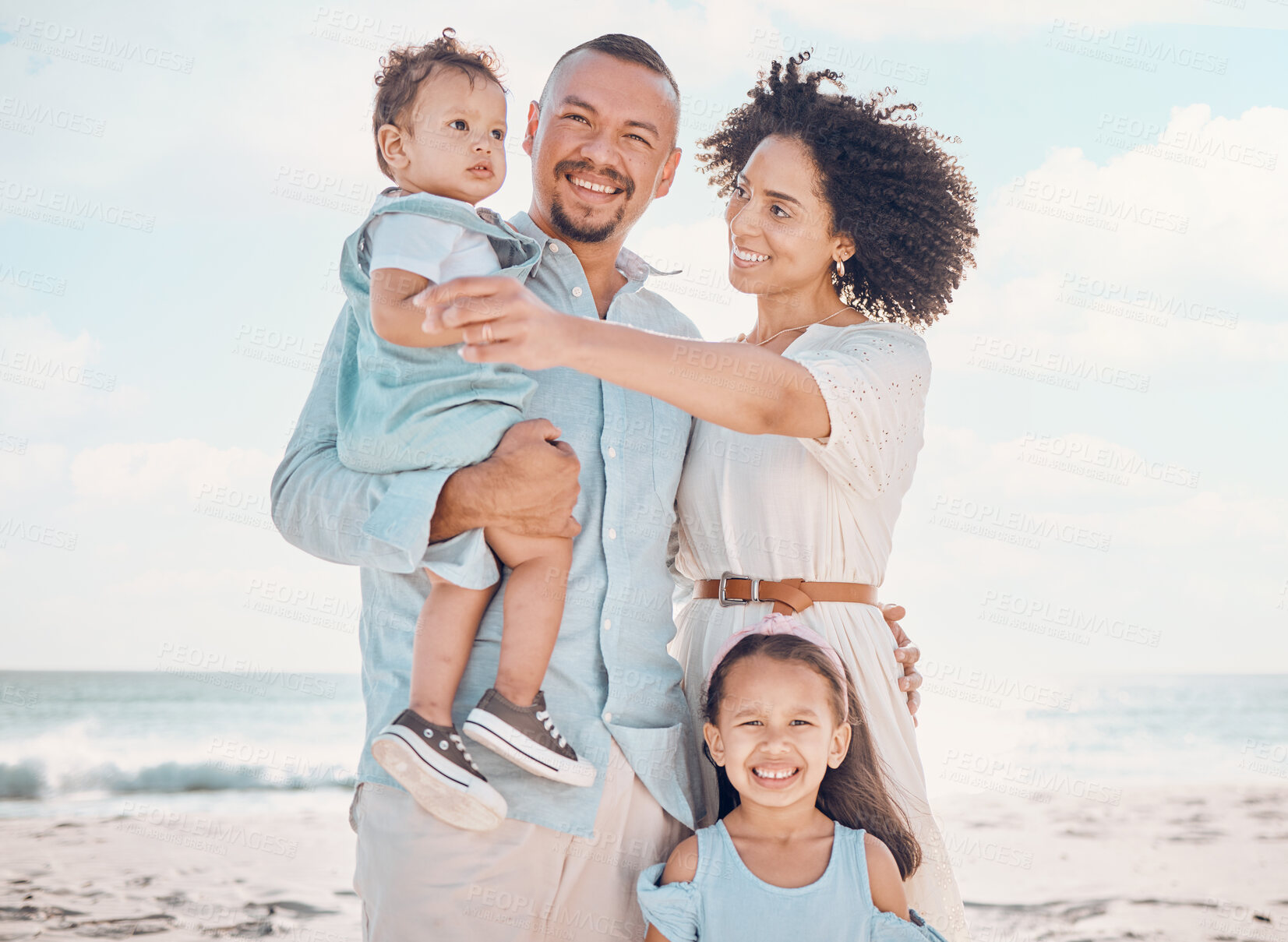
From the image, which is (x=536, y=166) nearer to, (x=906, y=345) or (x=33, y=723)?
(x=906, y=345)

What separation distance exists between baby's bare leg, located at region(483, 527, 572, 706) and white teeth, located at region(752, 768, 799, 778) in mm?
537

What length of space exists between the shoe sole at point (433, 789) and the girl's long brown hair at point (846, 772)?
61 centimetres

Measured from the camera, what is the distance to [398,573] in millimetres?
2209

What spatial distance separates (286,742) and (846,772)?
13748mm

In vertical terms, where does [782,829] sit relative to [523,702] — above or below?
below

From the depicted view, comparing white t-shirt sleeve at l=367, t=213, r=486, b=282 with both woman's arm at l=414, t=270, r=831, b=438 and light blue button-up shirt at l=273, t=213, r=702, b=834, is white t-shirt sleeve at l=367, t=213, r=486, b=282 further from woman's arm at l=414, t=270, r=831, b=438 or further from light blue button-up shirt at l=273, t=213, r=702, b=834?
light blue button-up shirt at l=273, t=213, r=702, b=834

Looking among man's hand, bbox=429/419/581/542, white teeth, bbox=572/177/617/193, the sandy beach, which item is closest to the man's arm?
man's hand, bbox=429/419/581/542

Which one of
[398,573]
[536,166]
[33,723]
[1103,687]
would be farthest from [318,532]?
[1103,687]

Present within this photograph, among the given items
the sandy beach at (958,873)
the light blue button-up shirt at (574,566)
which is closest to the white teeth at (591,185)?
the light blue button-up shirt at (574,566)

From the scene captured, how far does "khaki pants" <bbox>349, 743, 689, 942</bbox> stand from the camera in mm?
1973

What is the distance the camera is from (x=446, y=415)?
6.88ft

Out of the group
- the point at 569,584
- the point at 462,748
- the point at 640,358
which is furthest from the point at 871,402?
the point at 462,748

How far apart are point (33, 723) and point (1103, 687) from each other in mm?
22551

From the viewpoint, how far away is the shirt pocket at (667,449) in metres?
2.38
